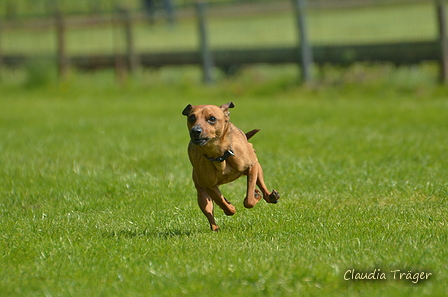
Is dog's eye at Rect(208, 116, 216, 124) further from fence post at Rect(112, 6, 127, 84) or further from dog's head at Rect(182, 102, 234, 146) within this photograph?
fence post at Rect(112, 6, 127, 84)

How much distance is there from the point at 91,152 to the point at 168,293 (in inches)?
280

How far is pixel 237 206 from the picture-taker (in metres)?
7.68

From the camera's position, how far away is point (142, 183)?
885 centimetres

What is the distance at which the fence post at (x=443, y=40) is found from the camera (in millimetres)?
16484

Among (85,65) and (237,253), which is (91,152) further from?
(85,65)

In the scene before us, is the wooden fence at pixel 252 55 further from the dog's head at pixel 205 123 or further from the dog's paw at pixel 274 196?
the dog's head at pixel 205 123

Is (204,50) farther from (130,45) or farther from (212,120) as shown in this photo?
(212,120)

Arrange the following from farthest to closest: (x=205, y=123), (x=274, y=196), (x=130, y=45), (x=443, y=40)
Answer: (x=130, y=45) → (x=443, y=40) → (x=274, y=196) → (x=205, y=123)

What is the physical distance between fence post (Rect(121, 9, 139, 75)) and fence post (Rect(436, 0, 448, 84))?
9376 mm

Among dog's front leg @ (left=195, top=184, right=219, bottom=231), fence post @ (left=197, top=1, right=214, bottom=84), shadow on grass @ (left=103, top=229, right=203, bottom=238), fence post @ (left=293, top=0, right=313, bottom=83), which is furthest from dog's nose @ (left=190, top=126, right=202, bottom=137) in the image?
fence post @ (left=197, top=1, right=214, bottom=84)

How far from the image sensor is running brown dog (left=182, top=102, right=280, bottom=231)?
589 centimetres

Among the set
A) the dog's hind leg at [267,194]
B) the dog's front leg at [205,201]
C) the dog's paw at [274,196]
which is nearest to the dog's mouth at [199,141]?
the dog's front leg at [205,201]

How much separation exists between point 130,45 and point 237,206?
1545 cm

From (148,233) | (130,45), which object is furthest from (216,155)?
(130,45)
